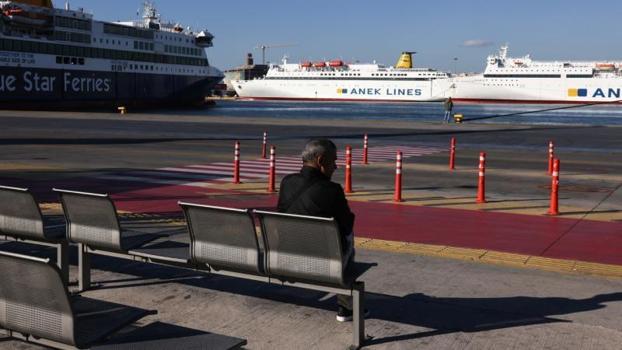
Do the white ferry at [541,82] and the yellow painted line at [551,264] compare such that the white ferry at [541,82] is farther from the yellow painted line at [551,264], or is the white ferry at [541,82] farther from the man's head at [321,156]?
the man's head at [321,156]

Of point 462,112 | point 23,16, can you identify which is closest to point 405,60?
point 462,112

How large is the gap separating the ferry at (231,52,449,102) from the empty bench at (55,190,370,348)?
143 m

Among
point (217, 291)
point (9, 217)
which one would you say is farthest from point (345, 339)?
point (9, 217)

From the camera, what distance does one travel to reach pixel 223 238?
577 cm

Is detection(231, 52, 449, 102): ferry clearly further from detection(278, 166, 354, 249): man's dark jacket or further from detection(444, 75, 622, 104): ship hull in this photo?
detection(278, 166, 354, 249): man's dark jacket

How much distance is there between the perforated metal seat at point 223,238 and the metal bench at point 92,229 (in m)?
0.89

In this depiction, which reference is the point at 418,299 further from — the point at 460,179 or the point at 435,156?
the point at 435,156

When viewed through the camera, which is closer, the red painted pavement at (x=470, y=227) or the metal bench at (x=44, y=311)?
the metal bench at (x=44, y=311)

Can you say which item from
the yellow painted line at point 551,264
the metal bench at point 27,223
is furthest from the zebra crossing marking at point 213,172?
the yellow painted line at point 551,264

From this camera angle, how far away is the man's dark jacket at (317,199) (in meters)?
5.52

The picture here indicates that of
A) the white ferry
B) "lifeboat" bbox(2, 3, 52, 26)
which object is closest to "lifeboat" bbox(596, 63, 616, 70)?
the white ferry

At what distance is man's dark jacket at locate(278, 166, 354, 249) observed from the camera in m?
5.52

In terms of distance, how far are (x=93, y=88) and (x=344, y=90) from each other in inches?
3023

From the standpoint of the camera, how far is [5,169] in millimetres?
17531
